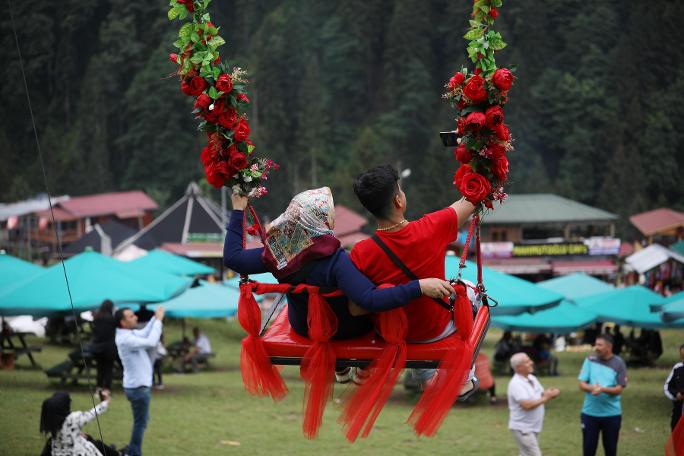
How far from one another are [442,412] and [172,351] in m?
17.6

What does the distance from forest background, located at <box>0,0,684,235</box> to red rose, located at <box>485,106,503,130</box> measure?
32174 mm

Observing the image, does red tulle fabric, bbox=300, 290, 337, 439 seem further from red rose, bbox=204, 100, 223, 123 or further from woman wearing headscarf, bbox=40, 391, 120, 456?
woman wearing headscarf, bbox=40, 391, 120, 456

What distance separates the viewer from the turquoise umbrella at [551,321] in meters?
19.5

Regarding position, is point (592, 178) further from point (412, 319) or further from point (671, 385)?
point (412, 319)

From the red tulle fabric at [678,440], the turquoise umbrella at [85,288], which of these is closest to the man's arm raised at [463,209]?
the red tulle fabric at [678,440]

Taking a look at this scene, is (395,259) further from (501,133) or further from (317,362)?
(501,133)

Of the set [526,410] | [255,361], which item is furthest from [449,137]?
[526,410]

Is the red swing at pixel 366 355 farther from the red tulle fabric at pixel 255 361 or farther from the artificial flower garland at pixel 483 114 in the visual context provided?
the artificial flower garland at pixel 483 114

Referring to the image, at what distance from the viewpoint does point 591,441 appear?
9.95 metres

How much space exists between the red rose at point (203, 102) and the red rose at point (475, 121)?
159cm

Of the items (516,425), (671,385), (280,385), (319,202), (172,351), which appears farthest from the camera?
(172,351)

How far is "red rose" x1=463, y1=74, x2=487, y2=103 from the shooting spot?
5.69m

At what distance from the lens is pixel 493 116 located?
18.7ft

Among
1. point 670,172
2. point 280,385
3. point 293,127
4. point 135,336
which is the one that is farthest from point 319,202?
point 293,127
